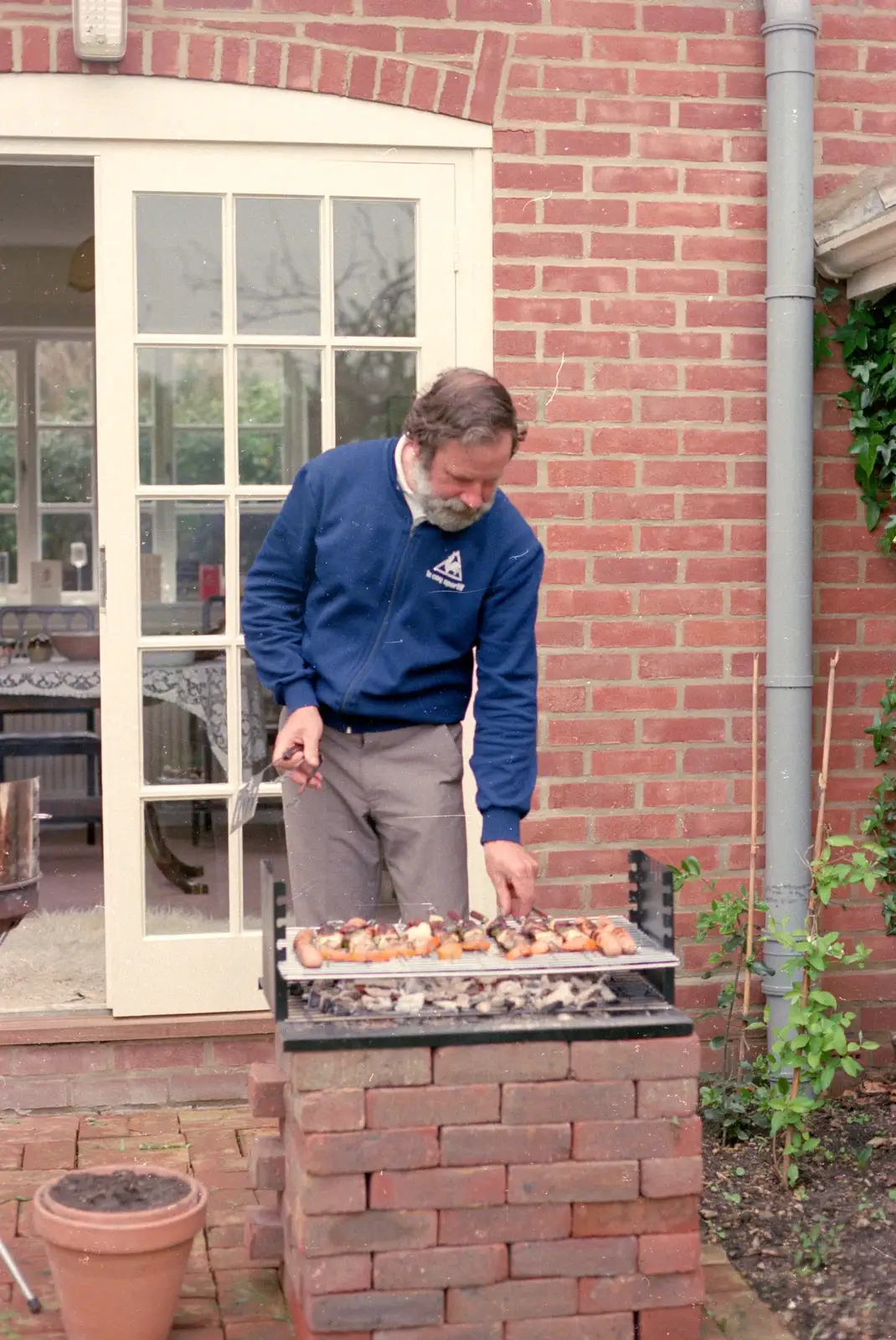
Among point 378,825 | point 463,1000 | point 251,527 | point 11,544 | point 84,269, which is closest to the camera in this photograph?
point 463,1000

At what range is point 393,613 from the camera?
11.0ft

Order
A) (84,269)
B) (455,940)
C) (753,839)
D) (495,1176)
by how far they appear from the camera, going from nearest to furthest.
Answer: (495,1176) → (455,940) → (753,839) → (84,269)

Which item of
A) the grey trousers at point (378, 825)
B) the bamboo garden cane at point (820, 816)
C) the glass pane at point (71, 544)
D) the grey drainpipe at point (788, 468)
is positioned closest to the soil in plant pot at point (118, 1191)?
the grey trousers at point (378, 825)

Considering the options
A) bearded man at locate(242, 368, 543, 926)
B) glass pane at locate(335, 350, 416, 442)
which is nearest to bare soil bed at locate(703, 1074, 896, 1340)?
bearded man at locate(242, 368, 543, 926)

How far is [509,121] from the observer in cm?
434

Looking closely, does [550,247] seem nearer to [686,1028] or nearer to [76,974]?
[686,1028]

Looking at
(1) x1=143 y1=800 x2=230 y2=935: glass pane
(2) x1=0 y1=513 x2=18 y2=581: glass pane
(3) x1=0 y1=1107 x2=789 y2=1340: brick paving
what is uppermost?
(2) x1=0 y1=513 x2=18 y2=581: glass pane

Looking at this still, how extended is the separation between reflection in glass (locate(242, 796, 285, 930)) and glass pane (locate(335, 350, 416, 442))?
1.05 m

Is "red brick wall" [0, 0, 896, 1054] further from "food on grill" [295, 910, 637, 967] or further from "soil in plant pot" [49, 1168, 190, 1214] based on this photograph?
"soil in plant pot" [49, 1168, 190, 1214]

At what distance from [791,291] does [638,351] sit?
438 millimetres

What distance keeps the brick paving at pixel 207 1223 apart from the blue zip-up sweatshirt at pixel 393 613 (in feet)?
3.32

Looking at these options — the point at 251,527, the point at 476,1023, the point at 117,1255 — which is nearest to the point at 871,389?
the point at 251,527

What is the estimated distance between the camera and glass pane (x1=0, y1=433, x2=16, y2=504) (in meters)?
9.78

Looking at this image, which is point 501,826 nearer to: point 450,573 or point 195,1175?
point 450,573
